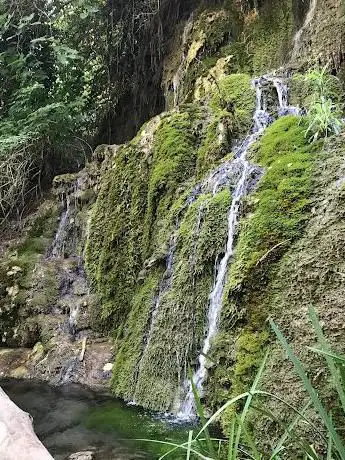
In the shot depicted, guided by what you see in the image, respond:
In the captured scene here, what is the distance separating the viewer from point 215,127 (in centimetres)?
630

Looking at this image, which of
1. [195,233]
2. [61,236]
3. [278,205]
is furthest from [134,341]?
[61,236]

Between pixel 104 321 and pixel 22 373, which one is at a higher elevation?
pixel 104 321

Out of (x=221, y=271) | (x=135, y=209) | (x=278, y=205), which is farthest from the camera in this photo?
(x=135, y=209)

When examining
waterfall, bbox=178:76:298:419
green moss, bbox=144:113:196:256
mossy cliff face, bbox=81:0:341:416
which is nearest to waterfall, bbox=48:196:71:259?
mossy cliff face, bbox=81:0:341:416

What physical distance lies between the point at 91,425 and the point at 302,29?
23.7ft

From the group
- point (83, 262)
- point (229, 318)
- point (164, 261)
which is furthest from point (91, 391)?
point (83, 262)

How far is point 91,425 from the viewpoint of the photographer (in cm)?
410

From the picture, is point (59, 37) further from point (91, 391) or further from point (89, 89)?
point (91, 391)

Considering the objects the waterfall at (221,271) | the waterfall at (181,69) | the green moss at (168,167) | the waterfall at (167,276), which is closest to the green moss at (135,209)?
the green moss at (168,167)

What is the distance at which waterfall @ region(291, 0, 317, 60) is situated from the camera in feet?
27.3

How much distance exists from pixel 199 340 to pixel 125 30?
9.27 metres

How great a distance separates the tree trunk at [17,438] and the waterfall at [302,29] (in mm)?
7942

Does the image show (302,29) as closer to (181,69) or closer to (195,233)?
(181,69)

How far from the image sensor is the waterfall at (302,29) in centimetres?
832
